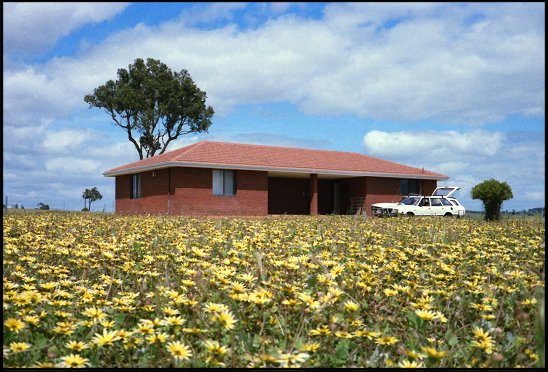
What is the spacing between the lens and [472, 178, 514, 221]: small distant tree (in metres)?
25.0

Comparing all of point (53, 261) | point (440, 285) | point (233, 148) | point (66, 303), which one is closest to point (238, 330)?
point (66, 303)

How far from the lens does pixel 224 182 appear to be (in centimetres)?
3069

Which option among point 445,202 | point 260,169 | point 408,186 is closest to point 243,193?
point 260,169

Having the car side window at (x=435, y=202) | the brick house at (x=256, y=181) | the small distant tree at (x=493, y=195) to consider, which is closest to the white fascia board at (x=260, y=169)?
the brick house at (x=256, y=181)

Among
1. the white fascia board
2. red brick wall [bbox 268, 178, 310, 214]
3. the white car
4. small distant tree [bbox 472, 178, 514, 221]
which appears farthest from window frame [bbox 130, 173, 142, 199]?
small distant tree [bbox 472, 178, 514, 221]

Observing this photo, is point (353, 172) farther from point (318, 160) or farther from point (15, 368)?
point (15, 368)

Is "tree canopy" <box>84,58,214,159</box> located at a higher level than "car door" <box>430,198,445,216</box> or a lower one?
higher

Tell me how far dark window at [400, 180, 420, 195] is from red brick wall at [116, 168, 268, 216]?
10.8 metres

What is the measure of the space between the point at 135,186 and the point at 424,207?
18372 mm

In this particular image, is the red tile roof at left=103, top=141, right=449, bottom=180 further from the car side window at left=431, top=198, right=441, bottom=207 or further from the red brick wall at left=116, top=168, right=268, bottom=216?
the car side window at left=431, top=198, right=441, bottom=207

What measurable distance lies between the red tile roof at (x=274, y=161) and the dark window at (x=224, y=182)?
763 mm

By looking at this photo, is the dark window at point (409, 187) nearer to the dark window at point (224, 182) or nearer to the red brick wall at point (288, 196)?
the red brick wall at point (288, 196)

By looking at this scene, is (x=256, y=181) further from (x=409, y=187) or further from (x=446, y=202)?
(x=409, y=187)

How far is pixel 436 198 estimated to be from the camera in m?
29.7
